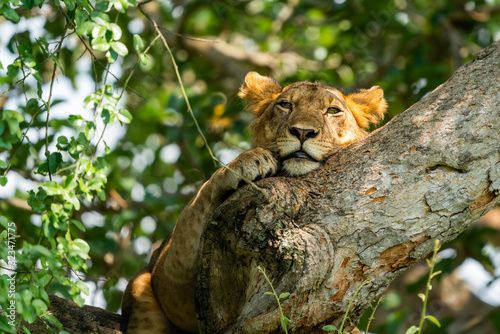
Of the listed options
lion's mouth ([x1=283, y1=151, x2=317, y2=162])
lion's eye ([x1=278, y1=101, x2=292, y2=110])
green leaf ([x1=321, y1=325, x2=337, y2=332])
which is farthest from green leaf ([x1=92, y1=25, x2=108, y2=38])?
lion's eye ([x1=278, y1=101, x2=292, y2=110])

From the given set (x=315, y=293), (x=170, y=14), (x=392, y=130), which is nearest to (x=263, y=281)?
(x=315, y=293)

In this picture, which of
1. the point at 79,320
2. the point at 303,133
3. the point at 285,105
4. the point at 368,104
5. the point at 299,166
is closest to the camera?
the point at 299,166

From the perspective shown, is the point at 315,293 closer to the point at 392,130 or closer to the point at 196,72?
the point at 392,130

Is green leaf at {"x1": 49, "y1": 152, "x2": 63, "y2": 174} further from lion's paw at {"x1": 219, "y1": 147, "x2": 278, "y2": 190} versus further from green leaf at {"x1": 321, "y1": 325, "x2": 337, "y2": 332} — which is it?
green leaf at {"x1": 321, "y1": 325, "x2": 337, "y2": 332}

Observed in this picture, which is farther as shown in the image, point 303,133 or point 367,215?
point 303,133

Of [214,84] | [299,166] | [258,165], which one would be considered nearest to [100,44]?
[258,165]

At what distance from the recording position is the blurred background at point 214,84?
23.9ft

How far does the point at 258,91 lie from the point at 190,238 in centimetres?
208

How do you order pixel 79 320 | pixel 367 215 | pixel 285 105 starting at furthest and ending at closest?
pixel 285 105 → pixel 79 320 → pixel 367 215

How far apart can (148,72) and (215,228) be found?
654 centimetres

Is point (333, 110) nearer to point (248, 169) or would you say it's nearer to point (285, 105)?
point (285, 105)

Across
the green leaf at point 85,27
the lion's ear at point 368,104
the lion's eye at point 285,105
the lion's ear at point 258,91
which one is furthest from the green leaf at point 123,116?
the lion's ear at point 368,104

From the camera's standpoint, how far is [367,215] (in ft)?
11.2

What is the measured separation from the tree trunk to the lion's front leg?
22cm
